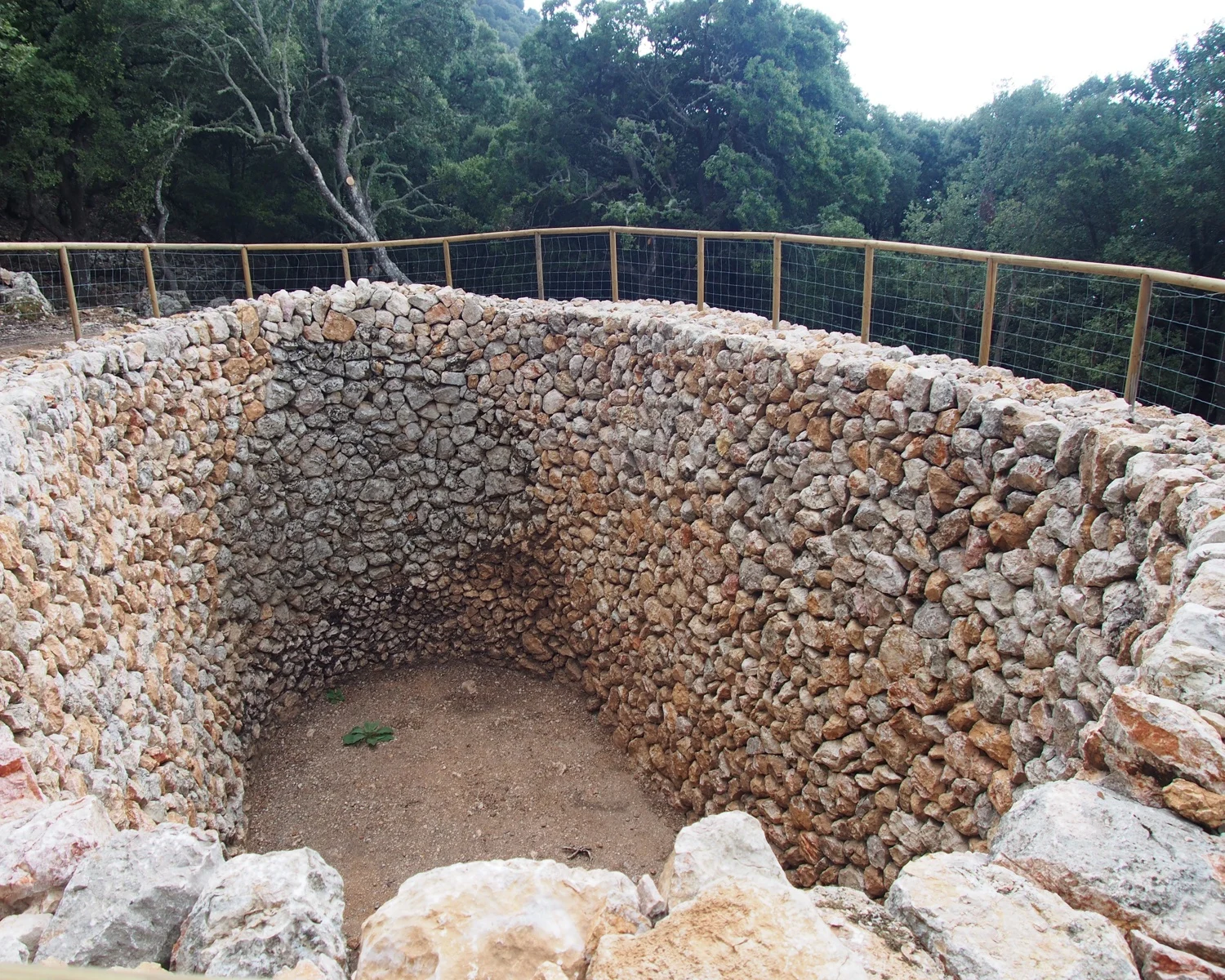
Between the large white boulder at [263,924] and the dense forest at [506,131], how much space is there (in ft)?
54.4

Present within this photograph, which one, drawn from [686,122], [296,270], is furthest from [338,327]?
[686,122]

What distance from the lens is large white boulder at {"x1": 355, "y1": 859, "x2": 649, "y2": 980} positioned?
7.45ft

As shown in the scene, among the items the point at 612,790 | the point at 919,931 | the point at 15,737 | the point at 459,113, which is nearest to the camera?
the point at 919,931

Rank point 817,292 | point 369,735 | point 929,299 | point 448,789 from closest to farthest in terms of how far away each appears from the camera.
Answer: point 448,789 < point 369,735 < point 817,292 < point 929,299

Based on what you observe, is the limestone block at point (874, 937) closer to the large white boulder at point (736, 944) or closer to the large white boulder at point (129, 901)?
the large white boulder at point (736, 944)

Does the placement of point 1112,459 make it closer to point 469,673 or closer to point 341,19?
point 469,673

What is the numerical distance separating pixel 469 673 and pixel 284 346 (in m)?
3.93

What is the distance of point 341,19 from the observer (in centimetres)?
1909

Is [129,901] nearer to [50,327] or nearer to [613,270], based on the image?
[613,270]

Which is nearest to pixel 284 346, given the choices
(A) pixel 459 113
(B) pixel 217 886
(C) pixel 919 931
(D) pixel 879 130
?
(B) pixel 217 886

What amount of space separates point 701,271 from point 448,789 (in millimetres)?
5137

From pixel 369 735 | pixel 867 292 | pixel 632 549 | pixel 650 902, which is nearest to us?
pixel 650 902

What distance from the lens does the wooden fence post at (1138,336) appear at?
14.0 ft

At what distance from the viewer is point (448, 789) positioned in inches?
309
